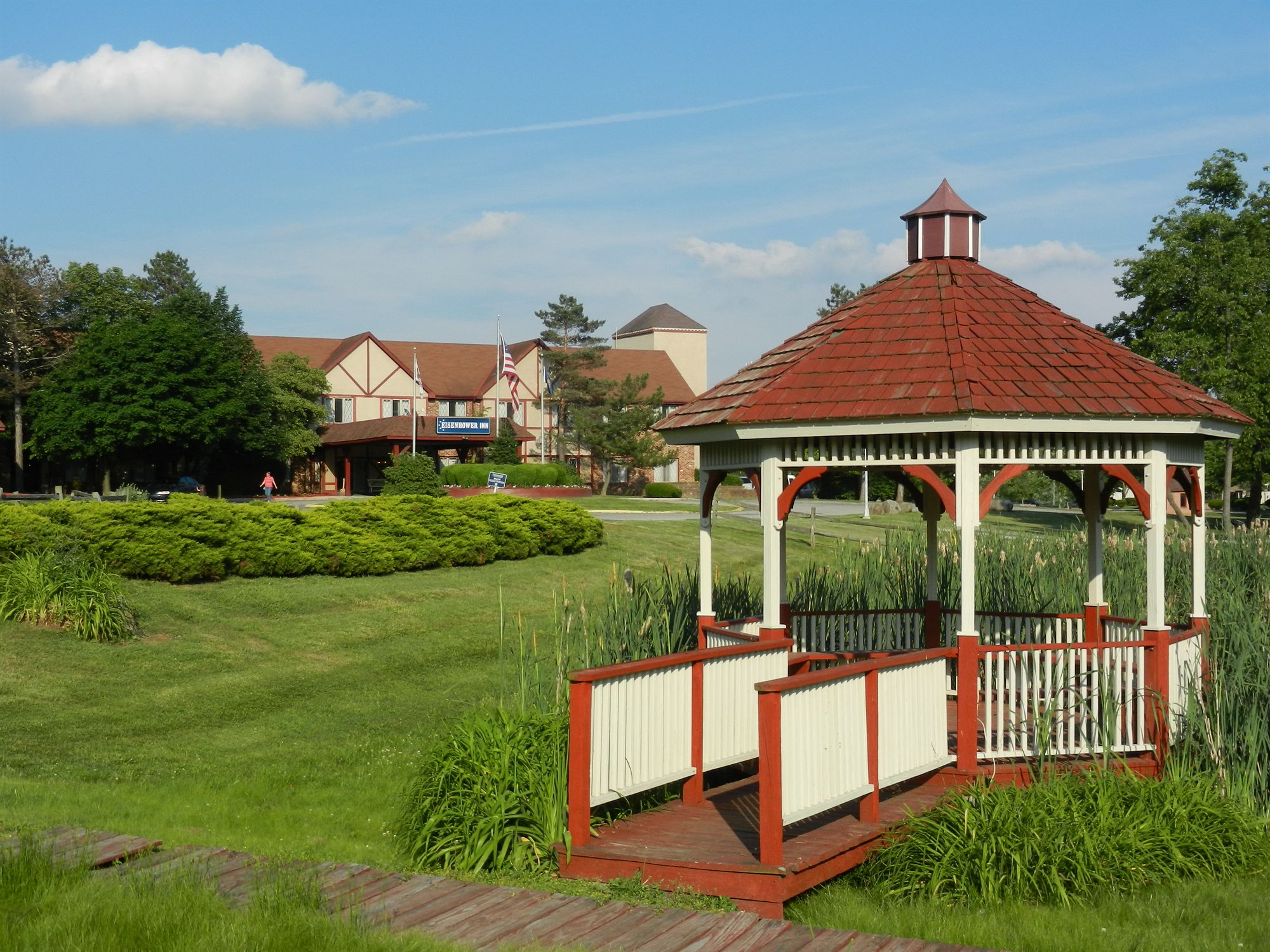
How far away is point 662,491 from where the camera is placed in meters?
64.4

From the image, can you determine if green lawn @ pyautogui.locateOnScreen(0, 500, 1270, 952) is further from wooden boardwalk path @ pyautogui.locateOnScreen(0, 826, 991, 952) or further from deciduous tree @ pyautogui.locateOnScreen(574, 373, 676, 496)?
deciduous tree @ pyautogui.locateOnScreen(574, 373, 676, 496)

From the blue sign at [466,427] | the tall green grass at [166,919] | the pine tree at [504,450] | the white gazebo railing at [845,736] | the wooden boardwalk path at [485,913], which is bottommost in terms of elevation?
the wooden boardwalk path at [485,913]

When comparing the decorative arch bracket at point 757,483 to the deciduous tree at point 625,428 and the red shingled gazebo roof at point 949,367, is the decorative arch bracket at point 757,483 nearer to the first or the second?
the red shingled gazebo roof at point 949,367

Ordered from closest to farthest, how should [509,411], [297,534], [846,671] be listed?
[846,671] < [297,534] < [509,411]

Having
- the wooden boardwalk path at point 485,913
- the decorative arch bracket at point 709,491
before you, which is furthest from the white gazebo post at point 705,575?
the wooden boardwalk path at point 485,913

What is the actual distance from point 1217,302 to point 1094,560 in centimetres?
3197

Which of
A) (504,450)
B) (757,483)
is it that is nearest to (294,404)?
(504,450)

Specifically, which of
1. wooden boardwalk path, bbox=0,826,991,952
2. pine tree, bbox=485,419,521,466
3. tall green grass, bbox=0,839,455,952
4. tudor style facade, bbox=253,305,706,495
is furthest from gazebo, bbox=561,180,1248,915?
tudor style facade, bbox=253,305,706,495

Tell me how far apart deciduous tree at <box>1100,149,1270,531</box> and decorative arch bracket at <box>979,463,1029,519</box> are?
1275 inches

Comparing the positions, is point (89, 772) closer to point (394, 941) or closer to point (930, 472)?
point (394, 941)

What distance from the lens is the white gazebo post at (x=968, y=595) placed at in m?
9.35

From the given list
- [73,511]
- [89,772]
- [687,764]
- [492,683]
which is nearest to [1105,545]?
[492,683]

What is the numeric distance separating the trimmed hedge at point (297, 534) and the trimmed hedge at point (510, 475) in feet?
82.1

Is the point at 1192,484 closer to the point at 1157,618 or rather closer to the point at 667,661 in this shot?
the point at 1157,618
